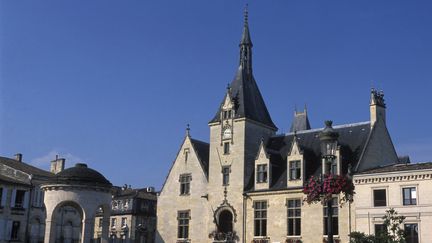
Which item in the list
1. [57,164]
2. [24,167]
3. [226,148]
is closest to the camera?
[226,148]

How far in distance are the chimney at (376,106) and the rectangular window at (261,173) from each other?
9.48 metres

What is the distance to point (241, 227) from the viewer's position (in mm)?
50000

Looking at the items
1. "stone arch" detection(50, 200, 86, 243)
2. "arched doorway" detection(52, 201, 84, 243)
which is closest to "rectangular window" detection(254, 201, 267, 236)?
"stone arch" detection(50, 200, 86, 243)

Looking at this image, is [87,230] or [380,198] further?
[380,198]

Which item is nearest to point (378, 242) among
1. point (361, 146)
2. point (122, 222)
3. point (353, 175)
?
point (353, 175)

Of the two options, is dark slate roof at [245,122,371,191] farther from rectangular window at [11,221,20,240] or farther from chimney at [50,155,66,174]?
chimney at [50,155,66,174]

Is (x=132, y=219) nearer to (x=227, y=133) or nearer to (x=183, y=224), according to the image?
(x=183, y=224)

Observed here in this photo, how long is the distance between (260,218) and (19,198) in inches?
1032

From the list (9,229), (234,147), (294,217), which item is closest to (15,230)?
(9,229)

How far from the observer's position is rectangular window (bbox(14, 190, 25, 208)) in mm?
60562

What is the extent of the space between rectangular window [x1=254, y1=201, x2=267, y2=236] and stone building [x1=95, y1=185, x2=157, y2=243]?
3142cm

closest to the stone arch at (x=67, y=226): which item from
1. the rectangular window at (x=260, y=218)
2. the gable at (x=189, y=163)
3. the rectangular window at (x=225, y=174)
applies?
the gable at (x=189, y=163)

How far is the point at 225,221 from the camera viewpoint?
171ft

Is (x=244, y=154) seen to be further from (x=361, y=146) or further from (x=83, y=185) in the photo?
(x=83, y=185)
